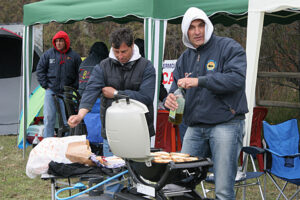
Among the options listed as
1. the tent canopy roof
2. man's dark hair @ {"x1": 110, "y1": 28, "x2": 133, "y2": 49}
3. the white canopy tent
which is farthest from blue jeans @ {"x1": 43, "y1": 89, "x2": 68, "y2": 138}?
man's dark hair @ {"x1": 110, "y1": 28, "x2": 133, "y2": 49}

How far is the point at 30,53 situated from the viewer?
698cm

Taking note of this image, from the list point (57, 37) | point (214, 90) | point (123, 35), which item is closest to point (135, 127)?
point (214, 90)

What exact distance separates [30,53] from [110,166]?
4271 millimetres

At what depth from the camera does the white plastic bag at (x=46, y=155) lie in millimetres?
3094

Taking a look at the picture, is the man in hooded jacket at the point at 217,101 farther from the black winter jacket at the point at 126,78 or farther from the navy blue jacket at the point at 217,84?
the black winter jacket at the point at 126,78

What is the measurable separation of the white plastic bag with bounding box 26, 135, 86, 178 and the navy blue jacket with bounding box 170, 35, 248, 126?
821mm

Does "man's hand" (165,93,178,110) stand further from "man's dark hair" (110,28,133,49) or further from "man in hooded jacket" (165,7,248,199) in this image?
"man's dark hair" (110,28,133,49)

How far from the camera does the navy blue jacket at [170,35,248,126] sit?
2.82 m

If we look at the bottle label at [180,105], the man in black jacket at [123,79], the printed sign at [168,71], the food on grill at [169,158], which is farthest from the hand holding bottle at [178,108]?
the printed sign at [168,71]

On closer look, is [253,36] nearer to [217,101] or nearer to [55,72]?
[217,101]

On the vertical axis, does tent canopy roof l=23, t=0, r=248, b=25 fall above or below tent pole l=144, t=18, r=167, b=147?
above

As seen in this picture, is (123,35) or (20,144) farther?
(20,144)

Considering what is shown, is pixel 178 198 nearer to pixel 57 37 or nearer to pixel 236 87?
pixel 236 87

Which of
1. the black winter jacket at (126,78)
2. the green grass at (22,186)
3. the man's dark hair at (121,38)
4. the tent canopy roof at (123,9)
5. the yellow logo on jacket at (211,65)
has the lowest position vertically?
the green grass at (22,186)
